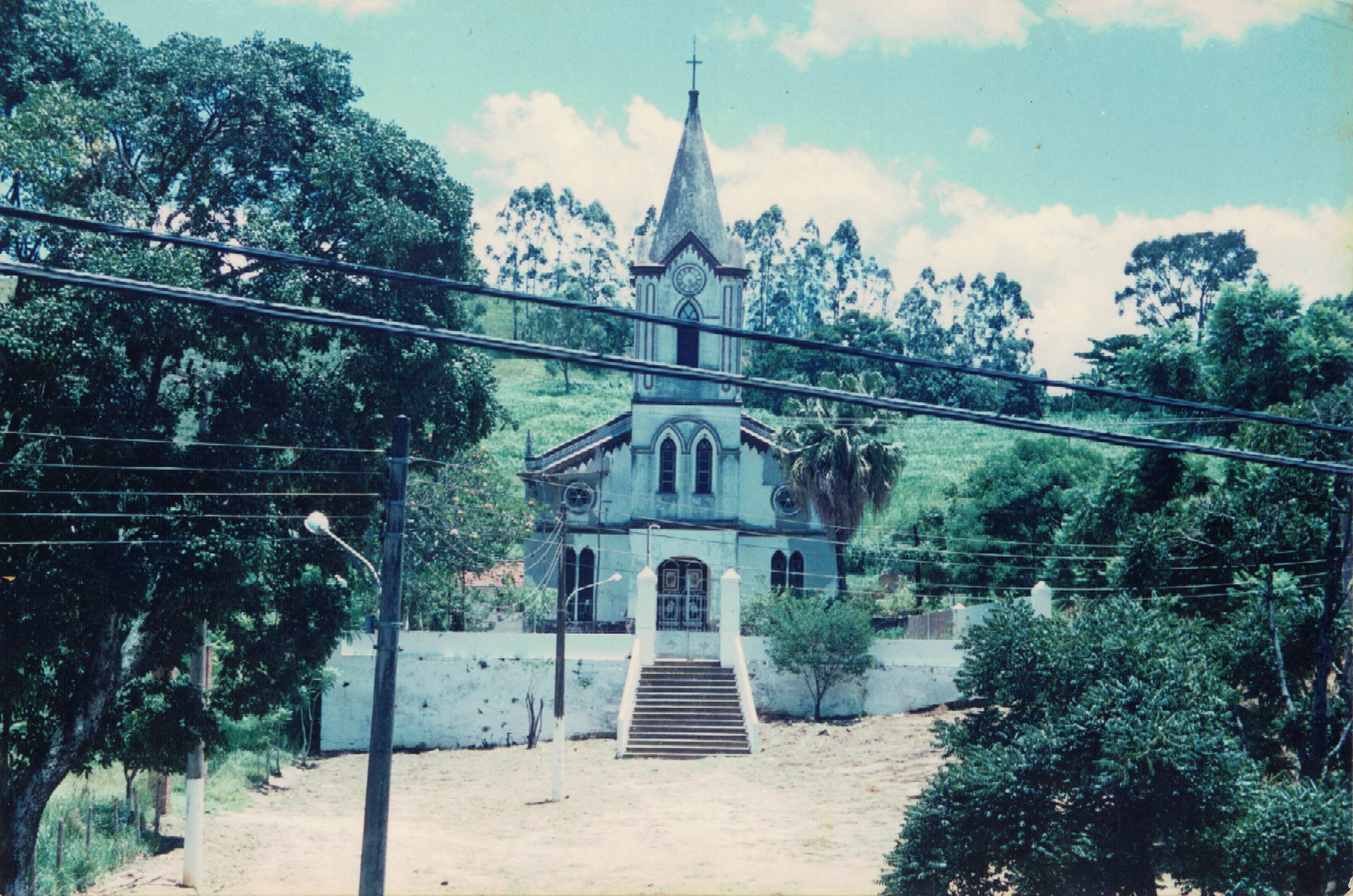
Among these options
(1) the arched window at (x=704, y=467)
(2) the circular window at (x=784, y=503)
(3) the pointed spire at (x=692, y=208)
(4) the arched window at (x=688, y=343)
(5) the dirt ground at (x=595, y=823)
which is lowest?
(5) the dirt ground at (x=595, y=823)

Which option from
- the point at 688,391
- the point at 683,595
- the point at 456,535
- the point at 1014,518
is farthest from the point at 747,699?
the point at 1014,518

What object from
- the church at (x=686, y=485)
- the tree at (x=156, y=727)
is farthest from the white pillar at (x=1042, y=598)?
the tree at (x=156, y=727)

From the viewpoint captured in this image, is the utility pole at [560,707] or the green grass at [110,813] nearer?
the green grass at [110,813]

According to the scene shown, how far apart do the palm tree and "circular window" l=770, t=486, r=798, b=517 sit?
1251 mm

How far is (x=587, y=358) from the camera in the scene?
7.89 meters

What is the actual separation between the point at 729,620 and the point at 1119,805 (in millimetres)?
19785

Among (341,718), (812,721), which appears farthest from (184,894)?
(812,721)

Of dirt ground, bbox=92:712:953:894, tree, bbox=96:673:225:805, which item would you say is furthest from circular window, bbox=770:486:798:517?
tree, bbox=96:673:225:805

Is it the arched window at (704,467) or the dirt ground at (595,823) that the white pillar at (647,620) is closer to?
the dirt ground at (595,823)

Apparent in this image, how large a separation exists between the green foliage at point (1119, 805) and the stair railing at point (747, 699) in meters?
14.3

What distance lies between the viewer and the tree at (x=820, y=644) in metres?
32.3

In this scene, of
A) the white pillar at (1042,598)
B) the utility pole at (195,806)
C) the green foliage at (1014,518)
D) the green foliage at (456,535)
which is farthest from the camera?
the green foliage at (1014,518)

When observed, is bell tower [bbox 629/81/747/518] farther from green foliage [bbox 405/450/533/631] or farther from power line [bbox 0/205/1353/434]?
power line [bbox 0/205/1353/434]

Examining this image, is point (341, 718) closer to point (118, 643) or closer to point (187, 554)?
point (118, 643)
